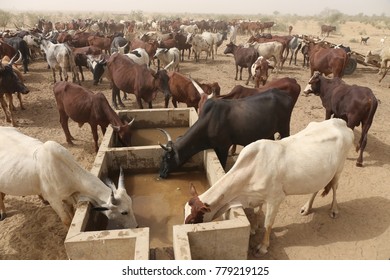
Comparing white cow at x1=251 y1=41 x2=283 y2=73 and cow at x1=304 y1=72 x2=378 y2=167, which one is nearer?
cow at x1=304 y1=72 x2=378 y2=167

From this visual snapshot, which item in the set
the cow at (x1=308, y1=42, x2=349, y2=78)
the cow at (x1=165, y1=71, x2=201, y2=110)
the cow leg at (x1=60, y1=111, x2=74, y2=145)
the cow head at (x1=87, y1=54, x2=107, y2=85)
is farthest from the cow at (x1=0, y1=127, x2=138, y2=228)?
the cow at (x1=308, y1=42, x2=349, y2=78)

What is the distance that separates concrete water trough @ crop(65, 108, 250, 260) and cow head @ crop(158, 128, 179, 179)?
0.65 feet

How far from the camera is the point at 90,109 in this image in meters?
6.83

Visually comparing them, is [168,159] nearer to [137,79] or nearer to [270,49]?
[137,79]

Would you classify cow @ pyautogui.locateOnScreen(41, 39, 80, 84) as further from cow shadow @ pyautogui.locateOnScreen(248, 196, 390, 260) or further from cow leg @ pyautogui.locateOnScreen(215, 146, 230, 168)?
cow shadow @ pyautogui.locateOnScreen(248, 196, 390, 260)

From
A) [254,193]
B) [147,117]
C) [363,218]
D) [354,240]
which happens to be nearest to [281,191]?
[254,193]

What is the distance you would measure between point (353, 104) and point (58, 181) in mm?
6312

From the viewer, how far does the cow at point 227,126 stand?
5469 mm

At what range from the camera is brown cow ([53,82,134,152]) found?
631 centimetres

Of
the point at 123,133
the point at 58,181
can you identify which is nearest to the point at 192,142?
the point at 123,133

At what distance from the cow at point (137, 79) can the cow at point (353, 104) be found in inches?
189

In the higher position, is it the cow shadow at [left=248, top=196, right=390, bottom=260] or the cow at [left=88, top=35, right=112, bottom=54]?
the cow at [left=88, top=35, right=112, bottom=54]

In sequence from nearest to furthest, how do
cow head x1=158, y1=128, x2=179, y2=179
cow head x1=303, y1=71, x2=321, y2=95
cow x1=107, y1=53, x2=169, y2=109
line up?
1. cow head x1=158, y1=128, x2=179, y2=179
2. cow head x1=303, y1=71, x2=321, y2=95
3. cow x1=107, y1=53, x2=169, y2=109

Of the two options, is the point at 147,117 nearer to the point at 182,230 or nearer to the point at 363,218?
the point at 182,230
